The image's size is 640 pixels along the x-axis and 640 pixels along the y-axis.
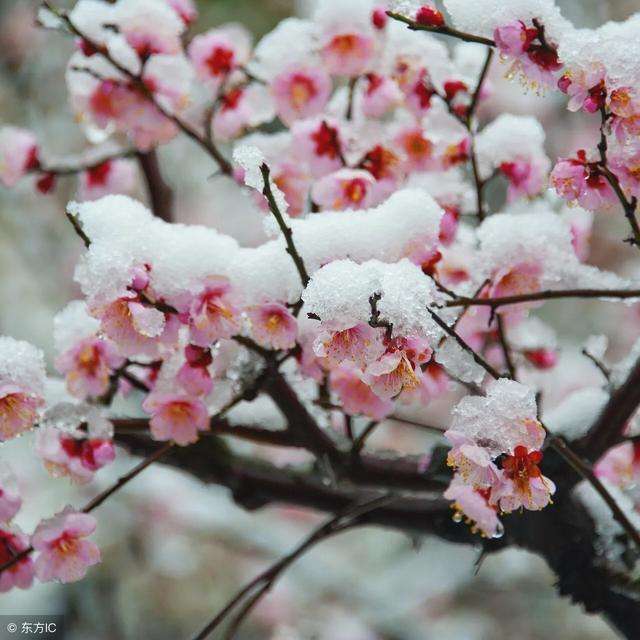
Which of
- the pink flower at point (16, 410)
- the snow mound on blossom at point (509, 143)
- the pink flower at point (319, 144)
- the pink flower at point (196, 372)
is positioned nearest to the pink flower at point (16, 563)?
the pink flower at point (16, 410)

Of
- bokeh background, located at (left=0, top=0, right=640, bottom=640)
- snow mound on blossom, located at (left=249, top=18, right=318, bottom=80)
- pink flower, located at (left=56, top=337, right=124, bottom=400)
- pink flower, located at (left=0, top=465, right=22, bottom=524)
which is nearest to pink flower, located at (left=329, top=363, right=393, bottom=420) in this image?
pink flower, located at (left=56, top=337, right=124, bottom=400)

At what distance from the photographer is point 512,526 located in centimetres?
124

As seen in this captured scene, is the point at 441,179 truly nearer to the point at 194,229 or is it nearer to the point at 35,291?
the point at 194,229

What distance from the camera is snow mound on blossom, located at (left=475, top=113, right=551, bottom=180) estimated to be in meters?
1.35

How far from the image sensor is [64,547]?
105cm

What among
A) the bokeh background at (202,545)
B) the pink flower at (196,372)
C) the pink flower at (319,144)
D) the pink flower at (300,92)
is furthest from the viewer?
the bokeh background at (202,545)

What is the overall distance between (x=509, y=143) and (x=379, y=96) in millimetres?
214

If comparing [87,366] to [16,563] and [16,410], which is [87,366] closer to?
[16,410]

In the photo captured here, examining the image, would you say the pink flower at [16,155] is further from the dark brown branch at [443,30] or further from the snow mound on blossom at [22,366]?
the dark brown branch at [443,30]

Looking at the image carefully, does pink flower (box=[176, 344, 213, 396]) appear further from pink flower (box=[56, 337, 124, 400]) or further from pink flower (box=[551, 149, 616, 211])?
pink flower (box=[551, 149, 616, 211])

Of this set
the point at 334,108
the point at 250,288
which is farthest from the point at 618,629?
the point at 334,108

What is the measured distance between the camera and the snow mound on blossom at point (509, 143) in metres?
1.35

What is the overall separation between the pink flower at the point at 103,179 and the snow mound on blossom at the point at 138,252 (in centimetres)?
64

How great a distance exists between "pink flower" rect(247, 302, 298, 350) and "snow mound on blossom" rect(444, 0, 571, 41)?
0.37 metres
